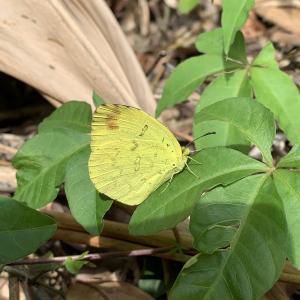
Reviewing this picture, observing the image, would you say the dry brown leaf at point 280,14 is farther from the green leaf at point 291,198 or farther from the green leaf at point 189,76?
the green leaf at point 291,198

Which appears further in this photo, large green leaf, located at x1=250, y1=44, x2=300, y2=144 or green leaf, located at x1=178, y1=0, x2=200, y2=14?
green leaf, located at x1=178, y1=0, x2=200, y2=14

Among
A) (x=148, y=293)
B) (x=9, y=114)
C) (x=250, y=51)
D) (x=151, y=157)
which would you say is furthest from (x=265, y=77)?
(x=9, y=114)

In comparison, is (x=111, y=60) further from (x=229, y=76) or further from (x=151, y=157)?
(x=151, y=157)

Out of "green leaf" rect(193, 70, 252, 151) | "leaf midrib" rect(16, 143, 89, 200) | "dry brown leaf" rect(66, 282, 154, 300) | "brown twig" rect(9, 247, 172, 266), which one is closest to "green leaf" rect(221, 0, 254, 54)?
"green leaf" rect(193, 70, 252, 151)

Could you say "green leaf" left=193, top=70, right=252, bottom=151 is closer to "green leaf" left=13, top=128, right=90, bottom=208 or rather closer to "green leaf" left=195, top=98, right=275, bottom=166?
"green leaf" left=195, top=98, right=275, bottom=166

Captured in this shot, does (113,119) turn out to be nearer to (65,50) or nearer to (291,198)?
(291,198)

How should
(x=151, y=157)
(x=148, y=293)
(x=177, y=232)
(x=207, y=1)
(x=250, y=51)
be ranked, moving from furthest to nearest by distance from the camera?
1. (x=207, y=1)
2. (x=250, y=51)
3. (x=148, y=293)
4. (x=177, y=232)
5. (x=151, y=157)
